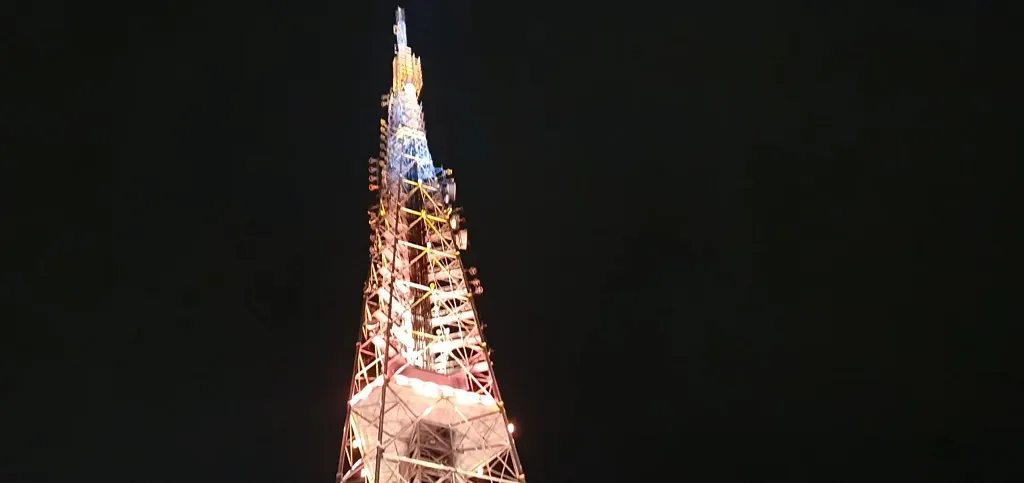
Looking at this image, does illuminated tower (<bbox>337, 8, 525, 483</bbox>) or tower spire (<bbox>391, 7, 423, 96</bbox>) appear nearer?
illuminated tower (<bbox>337, 8, 525, 483</bbox>)

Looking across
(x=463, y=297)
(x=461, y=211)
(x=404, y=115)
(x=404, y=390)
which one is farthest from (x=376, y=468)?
(x=404, y=115)

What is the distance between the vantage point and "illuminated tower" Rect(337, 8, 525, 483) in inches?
1142

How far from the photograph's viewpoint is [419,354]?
3362 cm

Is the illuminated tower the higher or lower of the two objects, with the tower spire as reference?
lower

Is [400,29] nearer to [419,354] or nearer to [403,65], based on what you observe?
[403,65]

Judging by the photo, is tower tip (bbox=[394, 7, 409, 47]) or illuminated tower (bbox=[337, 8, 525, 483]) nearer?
illuminated tower (bbox=[337, 8, 525, 483])

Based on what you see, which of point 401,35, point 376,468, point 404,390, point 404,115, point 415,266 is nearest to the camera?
point 376,468

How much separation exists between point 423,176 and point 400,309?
10.5m

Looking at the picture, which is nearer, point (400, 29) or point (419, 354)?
point (419, 354)

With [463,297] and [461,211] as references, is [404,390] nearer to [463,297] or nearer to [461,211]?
[463,297]

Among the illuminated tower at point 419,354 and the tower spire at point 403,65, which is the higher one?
the tower spire at point 403,65

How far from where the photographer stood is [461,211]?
42625 mm

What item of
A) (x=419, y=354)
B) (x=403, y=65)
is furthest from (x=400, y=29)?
(x=419, y=354)

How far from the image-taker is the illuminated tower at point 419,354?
29.0 metres
